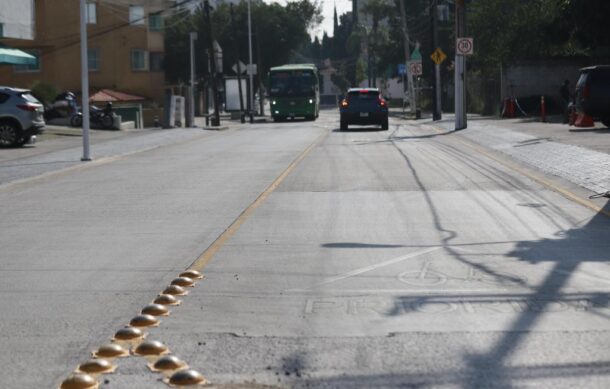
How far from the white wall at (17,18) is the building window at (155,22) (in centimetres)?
3260

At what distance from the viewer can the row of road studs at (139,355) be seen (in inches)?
239

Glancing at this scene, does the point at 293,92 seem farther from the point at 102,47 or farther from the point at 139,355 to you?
the point at 139,355

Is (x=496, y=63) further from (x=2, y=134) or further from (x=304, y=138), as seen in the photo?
(x=2, y=134)

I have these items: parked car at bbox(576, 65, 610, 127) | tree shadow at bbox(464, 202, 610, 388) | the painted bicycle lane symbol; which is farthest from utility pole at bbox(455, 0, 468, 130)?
the painted bicycle lane symbol

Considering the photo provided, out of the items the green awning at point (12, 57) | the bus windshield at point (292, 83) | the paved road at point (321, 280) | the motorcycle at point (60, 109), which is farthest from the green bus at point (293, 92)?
the paved road at point (321, 280)

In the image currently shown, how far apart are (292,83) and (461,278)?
49408 millimetres

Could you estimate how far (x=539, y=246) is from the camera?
11211mm

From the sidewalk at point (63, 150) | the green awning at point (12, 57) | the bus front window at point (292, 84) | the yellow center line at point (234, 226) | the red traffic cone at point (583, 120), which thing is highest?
the green awning at point (12, 57)

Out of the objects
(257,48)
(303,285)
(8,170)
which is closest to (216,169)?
(8,170)

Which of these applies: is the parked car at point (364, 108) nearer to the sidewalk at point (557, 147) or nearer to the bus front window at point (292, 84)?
the sidewalk at point (557, 147)

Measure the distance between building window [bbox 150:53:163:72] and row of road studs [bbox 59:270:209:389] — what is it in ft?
210

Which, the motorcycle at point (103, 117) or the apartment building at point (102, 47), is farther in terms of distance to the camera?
the apartment building at point (102, 47)

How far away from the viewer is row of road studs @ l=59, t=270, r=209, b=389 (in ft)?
19.9

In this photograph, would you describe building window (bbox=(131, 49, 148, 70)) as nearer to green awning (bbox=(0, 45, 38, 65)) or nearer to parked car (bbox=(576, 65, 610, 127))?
green awning (bbox=(0, 45, 38, 65))
